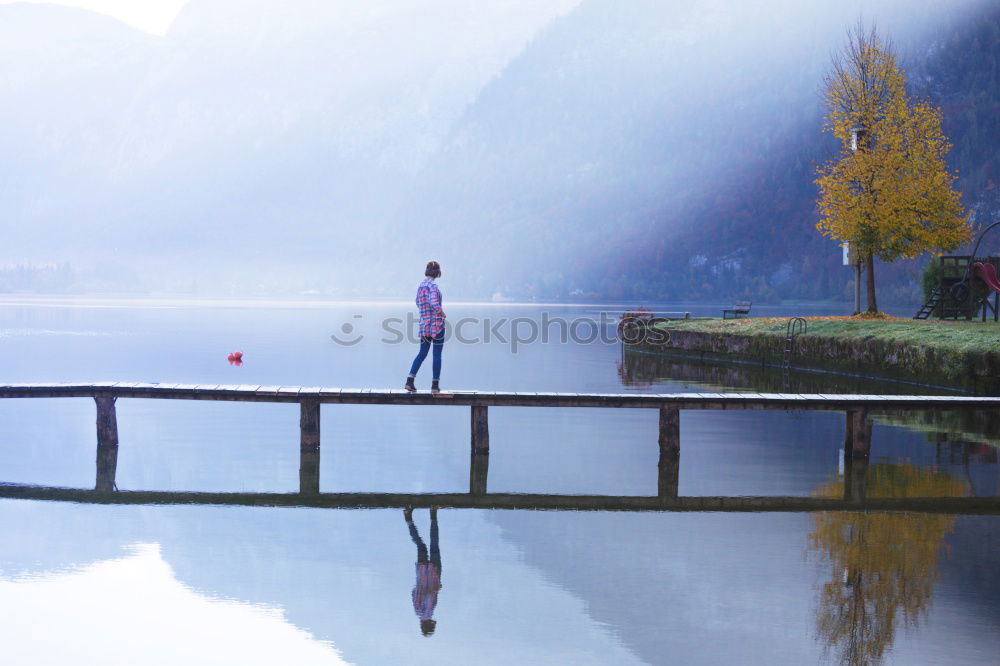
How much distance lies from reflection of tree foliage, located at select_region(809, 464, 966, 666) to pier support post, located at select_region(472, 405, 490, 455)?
20.6 feet

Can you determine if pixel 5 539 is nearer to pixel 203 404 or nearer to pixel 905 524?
pixel 905 524

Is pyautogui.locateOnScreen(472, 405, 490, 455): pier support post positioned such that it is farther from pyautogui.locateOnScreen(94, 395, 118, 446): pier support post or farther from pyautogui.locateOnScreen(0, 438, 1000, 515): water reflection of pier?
pyautogui.locateOnScreen(94, 395, 118, 446): pier support post

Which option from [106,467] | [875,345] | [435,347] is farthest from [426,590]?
[875,345]

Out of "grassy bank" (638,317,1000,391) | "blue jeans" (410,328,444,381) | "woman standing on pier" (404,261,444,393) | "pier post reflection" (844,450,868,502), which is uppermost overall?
"woman standing on pier" (404,261,444,393)

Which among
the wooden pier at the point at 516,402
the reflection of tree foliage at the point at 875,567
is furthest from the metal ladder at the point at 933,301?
the reflection of tree foliage at the point at 875,567

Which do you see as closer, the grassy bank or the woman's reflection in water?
the woman's reflection in water

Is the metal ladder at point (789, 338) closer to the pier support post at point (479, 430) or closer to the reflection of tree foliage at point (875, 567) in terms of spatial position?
the pier support post at point (479, 430)

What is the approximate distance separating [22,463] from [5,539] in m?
7.70

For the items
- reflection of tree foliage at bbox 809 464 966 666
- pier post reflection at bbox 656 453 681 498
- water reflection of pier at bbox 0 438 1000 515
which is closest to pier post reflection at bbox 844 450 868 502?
water reflection of pier at bbox 0 438 1000 515

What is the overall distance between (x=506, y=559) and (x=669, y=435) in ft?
25.5

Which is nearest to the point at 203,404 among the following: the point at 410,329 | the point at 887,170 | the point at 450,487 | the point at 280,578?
the point at 450,487

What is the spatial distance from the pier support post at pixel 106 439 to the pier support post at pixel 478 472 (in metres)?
6.22

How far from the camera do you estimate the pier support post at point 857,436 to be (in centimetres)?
2052

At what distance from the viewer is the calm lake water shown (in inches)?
414
